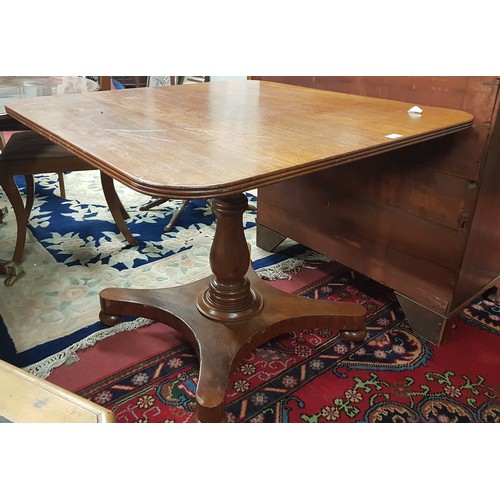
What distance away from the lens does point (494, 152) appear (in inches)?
54.6

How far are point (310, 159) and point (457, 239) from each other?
2.54 ft

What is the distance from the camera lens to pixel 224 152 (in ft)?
3.18

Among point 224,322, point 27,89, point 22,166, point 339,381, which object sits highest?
point 27,89

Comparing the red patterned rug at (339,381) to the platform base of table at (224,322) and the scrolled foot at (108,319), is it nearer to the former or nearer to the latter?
the platform base of table at (224,322)

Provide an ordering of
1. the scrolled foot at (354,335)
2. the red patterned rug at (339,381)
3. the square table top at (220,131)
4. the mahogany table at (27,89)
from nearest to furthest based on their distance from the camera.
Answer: the square table top at (220,131)
the red patterned rug at (339,381)
the scrolled foot at (354,335)
the mahogany table at (27,89)

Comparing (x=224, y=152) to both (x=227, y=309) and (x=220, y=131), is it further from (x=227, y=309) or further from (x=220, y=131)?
(x=227, y=309)

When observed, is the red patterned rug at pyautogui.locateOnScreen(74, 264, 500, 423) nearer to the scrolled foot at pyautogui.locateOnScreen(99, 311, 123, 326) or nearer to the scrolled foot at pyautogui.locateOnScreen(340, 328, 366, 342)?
the scrolled foot at pyautogui.locateOnScreen(340, 328, 366, 342)

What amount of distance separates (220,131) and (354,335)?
86 centimetres

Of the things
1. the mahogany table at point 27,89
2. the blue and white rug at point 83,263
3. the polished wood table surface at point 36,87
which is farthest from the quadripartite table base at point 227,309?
the polished wood table surface at point 36,87

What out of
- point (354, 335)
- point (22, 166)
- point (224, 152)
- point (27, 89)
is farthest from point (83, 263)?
point (224, 152)

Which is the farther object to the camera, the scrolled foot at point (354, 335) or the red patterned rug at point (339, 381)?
the scrolled foot at point (354, 335)

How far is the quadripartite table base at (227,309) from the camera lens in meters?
1.41

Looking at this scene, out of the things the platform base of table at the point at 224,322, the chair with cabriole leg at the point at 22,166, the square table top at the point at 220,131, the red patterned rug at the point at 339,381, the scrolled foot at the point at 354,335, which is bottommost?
the red patterned rug at the point at 339,381

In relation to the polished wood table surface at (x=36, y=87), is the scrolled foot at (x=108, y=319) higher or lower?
lower
